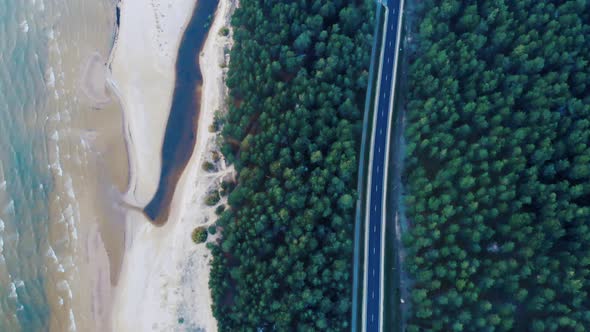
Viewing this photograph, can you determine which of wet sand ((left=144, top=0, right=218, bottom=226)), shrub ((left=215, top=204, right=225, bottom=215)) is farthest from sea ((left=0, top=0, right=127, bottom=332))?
shrub ((left=215, top=204, right=225, bottom=215))

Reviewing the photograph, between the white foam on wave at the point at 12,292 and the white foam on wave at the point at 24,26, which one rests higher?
the white foam on wave at the point at 24,26

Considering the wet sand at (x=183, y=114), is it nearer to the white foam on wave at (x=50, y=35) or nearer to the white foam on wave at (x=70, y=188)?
the white foam on wave at (x=70, y=188)

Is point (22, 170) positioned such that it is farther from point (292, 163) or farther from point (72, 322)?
point (292, 163)

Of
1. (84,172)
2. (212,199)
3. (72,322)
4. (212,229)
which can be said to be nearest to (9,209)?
(84,172)

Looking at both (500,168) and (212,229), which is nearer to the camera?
(500,168)

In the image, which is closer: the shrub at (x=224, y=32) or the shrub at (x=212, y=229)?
the shrub at (x=212, y=229)

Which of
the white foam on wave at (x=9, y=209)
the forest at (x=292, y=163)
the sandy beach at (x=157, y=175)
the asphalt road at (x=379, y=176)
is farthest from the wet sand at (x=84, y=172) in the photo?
the asphalt road at (x=379, y=176)
